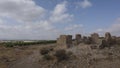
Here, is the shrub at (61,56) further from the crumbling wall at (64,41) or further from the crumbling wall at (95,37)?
the crumbling wall at (95,37)

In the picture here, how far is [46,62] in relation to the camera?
24938 mm

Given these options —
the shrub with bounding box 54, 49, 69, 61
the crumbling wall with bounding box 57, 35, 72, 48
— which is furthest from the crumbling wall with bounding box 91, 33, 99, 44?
the shrub with bounding box 54, 49, 69, 61

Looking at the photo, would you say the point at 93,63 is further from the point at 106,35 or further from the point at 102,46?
the point at 106,35

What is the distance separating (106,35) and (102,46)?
485 centimetres

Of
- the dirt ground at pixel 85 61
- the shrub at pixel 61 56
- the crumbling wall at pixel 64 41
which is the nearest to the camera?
the dirt ground at pixel 85 61

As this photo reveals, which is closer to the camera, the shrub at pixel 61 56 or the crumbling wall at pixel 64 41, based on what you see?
the shrub at pixel 61 56

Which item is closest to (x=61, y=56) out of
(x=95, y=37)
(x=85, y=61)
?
(x=85, y=61)

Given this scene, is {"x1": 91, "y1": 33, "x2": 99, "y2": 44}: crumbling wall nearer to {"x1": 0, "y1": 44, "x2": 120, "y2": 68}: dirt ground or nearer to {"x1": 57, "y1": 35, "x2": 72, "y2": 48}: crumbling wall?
{"x1": 57, "y1": 35, "x2": 72, "y2": 48}: crumbling wall

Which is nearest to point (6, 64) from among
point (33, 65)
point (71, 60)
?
point (33, 65)

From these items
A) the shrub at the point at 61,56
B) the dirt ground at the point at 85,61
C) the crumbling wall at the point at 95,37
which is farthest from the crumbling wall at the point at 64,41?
the shrub at the point at 61,56

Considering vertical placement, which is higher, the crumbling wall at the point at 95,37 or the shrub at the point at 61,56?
the crumbling wall at the point at 95,37

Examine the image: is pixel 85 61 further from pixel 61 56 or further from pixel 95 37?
pixel 95 37

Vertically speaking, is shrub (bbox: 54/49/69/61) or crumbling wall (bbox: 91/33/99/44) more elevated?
crumbling wall (bbox: 91/33/99/44)

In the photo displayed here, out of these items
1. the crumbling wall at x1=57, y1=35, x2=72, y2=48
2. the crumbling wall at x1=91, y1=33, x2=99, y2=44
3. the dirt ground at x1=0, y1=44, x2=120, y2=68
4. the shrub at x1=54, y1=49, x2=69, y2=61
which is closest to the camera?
the dirt ground at x1=0, y1=44, x2=120, y2=68
